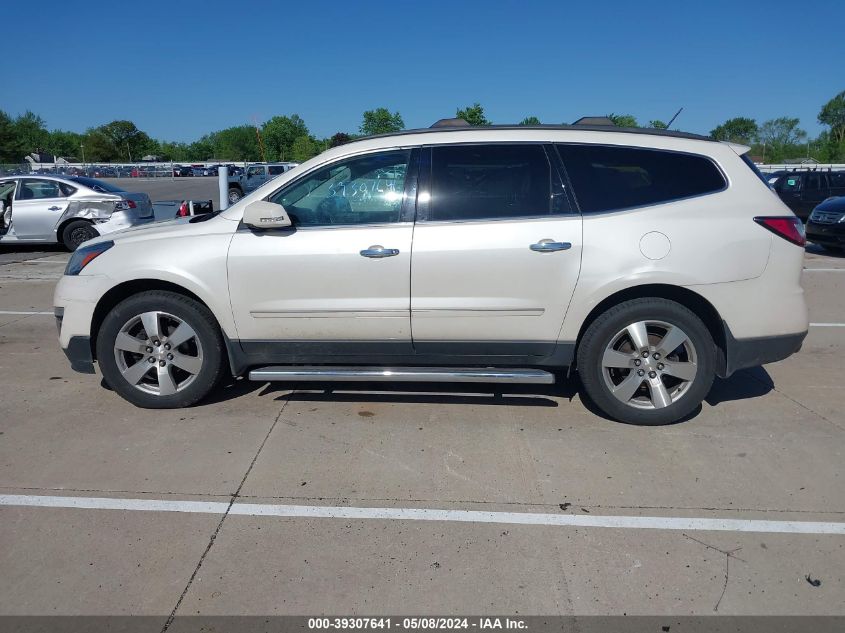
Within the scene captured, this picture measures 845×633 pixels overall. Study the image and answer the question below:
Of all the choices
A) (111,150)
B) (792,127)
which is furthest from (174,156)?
(792,127)

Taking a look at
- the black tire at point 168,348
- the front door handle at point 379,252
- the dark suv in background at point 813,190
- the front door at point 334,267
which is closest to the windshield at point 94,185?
the black tire at point 168,348

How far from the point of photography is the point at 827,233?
42.1ft

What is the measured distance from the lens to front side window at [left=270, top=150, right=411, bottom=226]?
4.29 metres

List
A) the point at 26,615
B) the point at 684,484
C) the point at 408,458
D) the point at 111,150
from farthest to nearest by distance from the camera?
the point at 111,150
the point at 408,458
the point at 684,484
the point at 26,615

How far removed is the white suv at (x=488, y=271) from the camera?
412cm

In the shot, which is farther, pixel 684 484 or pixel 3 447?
pixel 3 447

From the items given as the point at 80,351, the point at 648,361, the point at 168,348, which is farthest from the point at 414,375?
the point at 80,351

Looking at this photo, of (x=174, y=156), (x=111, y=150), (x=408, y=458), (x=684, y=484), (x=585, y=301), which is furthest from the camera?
(x=174, y=156)

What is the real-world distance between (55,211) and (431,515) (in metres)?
12.1

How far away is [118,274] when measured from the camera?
4359 mm

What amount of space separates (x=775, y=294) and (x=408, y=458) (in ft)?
8.39

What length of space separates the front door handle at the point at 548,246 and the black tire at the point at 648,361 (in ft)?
1.74

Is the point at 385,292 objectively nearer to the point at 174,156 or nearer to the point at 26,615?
the point at 26,615

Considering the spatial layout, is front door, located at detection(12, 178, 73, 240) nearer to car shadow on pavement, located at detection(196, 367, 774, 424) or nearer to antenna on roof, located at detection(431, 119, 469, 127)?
car shadow on pavement, located at detection(196, 367, 774, 424)
